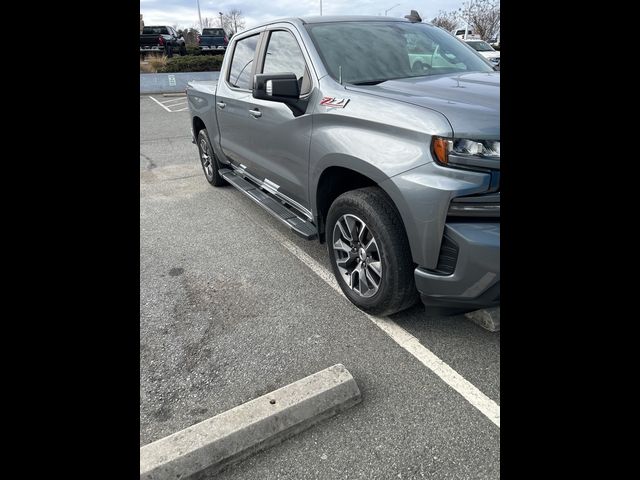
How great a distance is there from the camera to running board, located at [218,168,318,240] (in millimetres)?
3351

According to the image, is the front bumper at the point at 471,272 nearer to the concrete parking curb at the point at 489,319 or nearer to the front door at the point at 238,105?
the concrete parking curb at the point at 489,319

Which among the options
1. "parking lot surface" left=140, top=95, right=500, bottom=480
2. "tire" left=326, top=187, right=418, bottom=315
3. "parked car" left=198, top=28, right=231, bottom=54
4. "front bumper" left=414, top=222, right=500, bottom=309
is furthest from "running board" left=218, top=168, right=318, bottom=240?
"parked car" left=198, top=28, right=231, bottom=54

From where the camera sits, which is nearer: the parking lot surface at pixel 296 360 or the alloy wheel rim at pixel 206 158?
the parking lot surface at pixel 296 360

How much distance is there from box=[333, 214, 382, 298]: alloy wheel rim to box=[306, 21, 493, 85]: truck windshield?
3.38ft

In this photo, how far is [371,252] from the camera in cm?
271

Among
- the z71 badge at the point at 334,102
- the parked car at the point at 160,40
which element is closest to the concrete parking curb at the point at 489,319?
the z71 badge at the point at 334,102

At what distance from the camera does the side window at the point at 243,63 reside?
4.28 m

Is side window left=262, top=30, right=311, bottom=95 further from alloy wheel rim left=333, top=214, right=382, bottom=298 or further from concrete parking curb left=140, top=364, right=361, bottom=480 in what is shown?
concrete parking curb left=140, top=364, right=361, bottom=480
